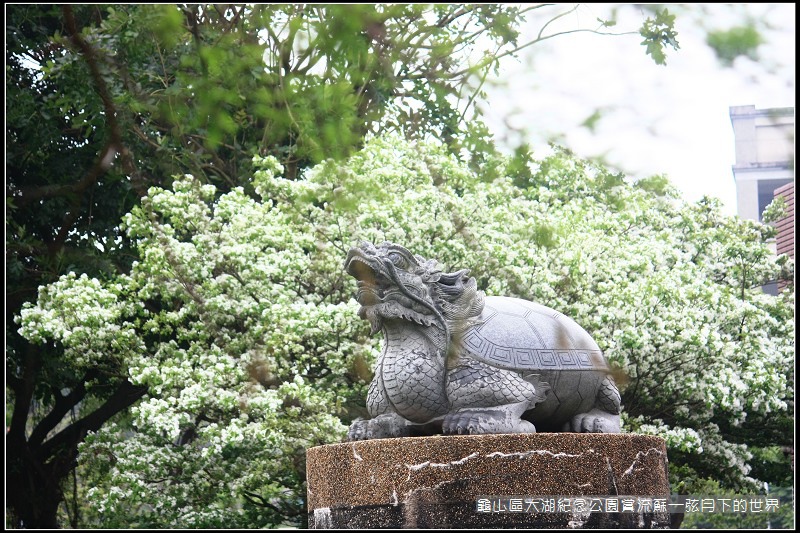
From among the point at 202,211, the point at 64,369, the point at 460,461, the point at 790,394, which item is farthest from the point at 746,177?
the point at 64,369

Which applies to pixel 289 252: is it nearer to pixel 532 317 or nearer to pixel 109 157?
pixel 532 317

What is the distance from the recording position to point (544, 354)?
6730mm

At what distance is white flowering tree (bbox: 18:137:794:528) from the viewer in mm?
10703

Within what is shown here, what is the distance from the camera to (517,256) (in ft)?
A: 37.5

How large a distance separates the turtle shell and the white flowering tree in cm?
362

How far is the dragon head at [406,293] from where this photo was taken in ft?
22.2

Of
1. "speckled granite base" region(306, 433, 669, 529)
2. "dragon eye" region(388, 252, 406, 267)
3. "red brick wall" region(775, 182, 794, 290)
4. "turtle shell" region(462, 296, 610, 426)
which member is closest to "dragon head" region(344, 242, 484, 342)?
"dragon eye" region(388, 252, 406, 267)

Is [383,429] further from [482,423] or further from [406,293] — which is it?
[406,293]

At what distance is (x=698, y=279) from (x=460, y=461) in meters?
7.20

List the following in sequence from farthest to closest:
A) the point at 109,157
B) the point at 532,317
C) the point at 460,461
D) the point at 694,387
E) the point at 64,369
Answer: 1. the point at 64,369
2. the point at 694,387
3. the point at 532,317
4. the point at 460,461
5. the point at 109,157

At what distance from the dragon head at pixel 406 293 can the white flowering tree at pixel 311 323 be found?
349 centimetres

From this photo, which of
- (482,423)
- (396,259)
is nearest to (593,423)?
(482,423)

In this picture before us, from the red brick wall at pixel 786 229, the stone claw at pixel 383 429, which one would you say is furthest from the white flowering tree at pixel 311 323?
the stone claw at pixel 383 429

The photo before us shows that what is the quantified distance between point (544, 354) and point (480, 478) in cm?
111
